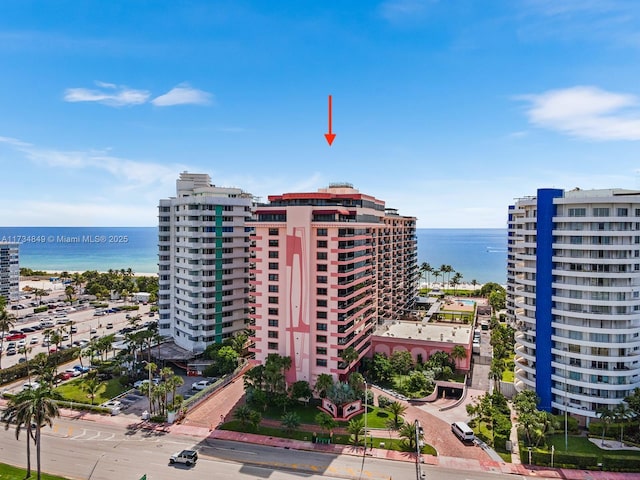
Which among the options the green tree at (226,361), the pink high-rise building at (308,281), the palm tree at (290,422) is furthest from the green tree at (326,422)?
the green tree at (226,361)

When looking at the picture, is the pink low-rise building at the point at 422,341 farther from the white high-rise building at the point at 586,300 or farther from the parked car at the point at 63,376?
the parked car at the point at 63,376

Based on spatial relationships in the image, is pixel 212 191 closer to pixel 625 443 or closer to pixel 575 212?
pixel 575 212

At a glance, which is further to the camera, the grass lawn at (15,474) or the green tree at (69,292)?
the green tree at (69,292)

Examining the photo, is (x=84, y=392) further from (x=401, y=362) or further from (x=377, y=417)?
(x=401, y=362)

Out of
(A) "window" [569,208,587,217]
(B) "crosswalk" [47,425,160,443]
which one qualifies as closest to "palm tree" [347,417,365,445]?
(B) "crosswalk" [47,425,160,443]

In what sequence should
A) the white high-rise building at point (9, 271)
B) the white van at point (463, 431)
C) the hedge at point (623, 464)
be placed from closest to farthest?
1. the hedge at point (623, 464)
2. the white van at point (463, 431)
3. the white high-rise building at point (9, 271)

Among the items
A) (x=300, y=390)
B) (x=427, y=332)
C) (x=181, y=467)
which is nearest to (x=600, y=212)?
(x=427, y=332)
